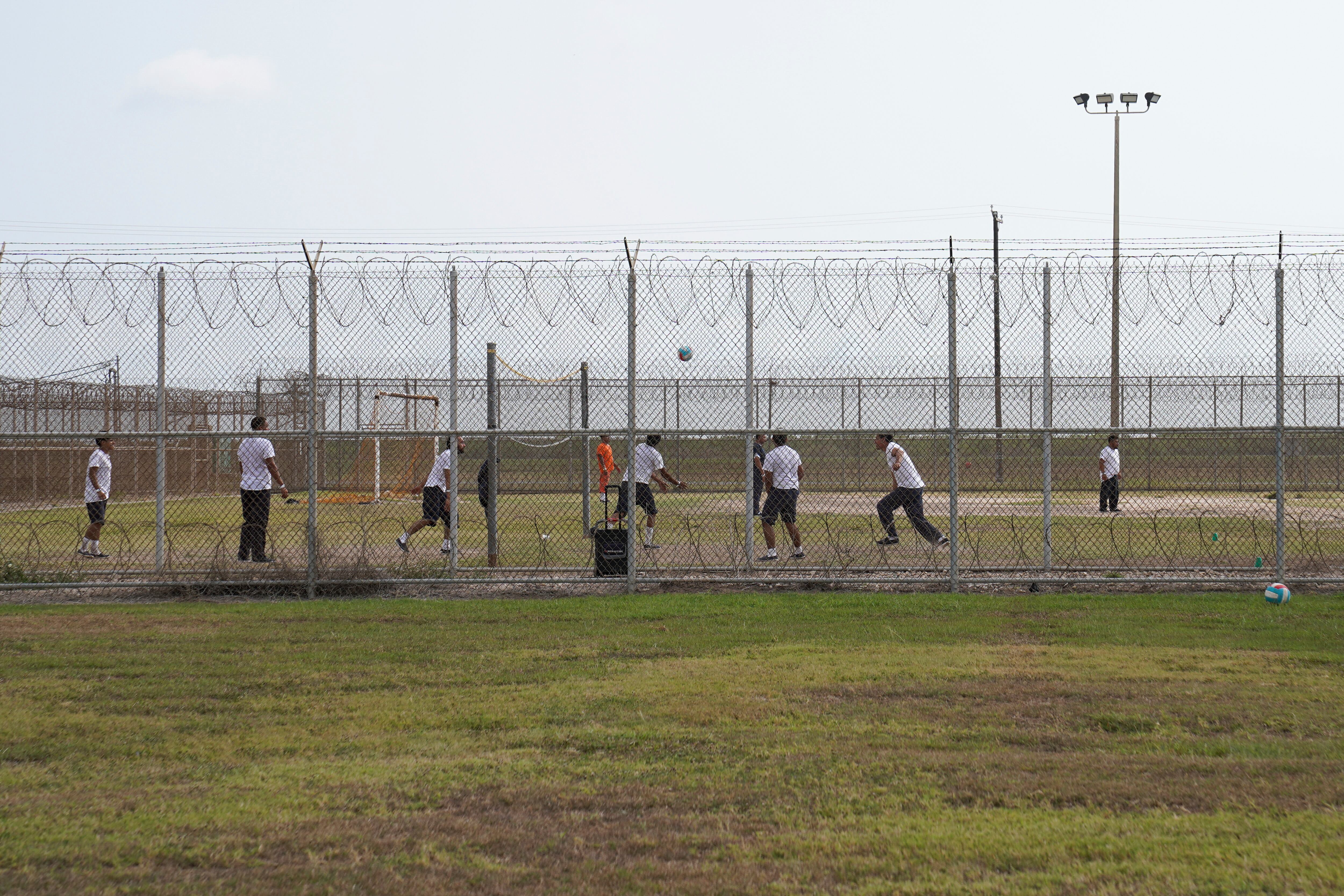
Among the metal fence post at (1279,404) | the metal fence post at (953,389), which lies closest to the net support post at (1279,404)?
the metal fence post at (1279,404)

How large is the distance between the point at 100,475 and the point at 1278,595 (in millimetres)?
12038

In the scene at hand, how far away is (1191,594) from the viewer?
9.28m

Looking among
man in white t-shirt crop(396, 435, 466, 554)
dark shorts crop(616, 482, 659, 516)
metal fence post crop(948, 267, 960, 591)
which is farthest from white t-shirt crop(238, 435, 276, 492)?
metal fence post crop(948, 267, 960, 591)

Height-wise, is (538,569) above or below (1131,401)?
below

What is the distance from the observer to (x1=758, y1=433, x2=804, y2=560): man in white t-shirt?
1133cm

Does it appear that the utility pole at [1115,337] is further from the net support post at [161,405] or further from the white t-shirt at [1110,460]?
the net support post at [161,405]

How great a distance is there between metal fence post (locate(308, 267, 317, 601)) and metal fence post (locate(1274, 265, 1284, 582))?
303 inches

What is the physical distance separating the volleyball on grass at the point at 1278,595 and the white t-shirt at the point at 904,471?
3817mm

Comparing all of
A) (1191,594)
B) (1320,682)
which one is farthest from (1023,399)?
(1320,682)

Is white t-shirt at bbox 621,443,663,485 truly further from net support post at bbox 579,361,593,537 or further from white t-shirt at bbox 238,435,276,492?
white t-shirt at bbox 238,435,276,492

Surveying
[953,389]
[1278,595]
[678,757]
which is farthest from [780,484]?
[678,757]

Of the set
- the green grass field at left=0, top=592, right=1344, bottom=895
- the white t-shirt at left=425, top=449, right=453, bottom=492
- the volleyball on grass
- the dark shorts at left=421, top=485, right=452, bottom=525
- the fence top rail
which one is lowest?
the green grass field at left=0, top=592, right=1344, bottom=895

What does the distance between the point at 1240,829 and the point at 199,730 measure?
4.39 m

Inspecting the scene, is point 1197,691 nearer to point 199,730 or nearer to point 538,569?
point 199,730
